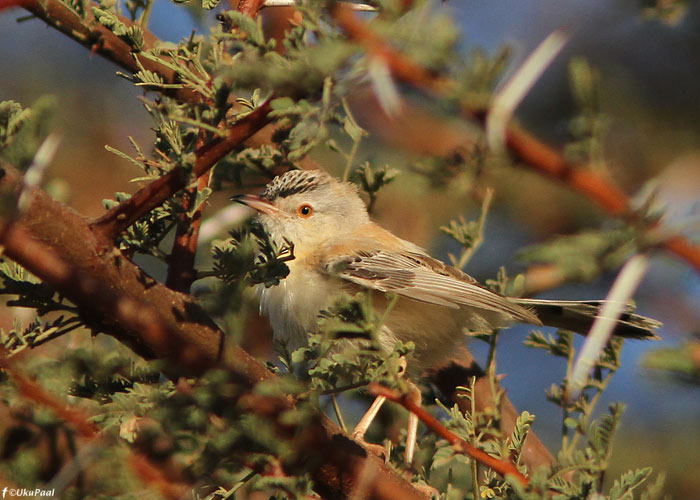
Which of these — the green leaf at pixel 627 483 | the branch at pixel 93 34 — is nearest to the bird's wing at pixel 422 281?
the branch at pixel 93 34

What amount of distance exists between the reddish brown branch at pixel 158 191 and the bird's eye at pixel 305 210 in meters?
3.50

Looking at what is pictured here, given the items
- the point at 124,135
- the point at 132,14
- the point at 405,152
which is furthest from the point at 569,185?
the point at 124,135

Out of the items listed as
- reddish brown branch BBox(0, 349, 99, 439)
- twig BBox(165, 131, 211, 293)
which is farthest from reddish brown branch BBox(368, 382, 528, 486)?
twig BBox(165, 131, 211, 293)

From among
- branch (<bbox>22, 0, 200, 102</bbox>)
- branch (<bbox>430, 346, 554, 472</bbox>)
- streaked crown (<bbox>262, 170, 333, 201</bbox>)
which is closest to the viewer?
branch (<bbox>22, 0, 200, 102</bbox>)

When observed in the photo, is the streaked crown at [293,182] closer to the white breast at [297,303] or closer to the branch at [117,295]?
the white breast at [297,303]

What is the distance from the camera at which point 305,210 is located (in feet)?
18.9

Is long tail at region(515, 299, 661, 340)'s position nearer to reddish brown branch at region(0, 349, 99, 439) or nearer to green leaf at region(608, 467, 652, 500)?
green leaf at region(608, 467, 652, 500)

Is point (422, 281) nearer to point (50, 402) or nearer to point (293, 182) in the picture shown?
point (293, 182)

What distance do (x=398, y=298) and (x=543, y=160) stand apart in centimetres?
318

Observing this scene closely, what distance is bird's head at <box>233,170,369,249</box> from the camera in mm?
5492

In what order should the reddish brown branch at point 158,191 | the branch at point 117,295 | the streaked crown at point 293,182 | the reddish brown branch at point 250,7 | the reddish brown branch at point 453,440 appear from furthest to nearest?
the streaked crown at point 293,182 → the reddish brown branch at point 250,7 → the reddish brown branch at point 453,440 → the reddish brown branch at point 158,191 → the branch at point 117,295

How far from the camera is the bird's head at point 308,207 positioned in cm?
549

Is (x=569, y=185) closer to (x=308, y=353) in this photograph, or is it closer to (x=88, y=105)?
(x=308, y=353)

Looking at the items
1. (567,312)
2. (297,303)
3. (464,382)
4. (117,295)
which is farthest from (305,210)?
(117,295)
